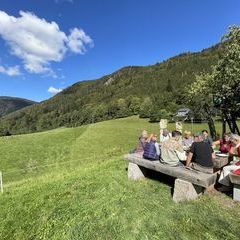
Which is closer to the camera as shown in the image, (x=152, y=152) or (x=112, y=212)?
(x=112, y=212)

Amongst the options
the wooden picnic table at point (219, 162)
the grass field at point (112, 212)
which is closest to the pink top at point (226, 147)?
the wooden picnic table at point (219, 162)

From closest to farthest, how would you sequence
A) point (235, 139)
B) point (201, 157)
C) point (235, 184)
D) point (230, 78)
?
point (235, 184)
point (201, 157)
point (235, 139)
point (230, 78)

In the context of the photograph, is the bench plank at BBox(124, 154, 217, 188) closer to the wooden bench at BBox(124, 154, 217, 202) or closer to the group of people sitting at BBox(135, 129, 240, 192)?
the wooden bench at BBox(124, 154, 217, 202)

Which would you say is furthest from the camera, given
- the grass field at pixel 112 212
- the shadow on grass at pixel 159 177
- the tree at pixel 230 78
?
the tree at pixel 230 78

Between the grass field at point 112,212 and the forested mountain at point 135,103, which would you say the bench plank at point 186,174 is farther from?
the forested mountain at point 135,103

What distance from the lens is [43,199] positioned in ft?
26.1

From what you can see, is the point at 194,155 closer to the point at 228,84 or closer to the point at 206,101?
the point at 228,84

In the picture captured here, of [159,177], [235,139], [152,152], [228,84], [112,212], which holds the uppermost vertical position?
[228,84]

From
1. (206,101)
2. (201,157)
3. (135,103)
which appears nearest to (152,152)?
(201,157)

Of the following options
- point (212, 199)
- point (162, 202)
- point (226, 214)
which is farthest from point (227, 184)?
point (162, 202)

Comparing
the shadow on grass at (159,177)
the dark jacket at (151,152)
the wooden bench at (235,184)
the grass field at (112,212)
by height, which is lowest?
the grass field at (112,212)

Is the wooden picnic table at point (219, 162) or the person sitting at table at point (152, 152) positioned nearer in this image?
the wooden picnic table at point (219, 162)

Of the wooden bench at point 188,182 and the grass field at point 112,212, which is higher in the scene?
the wooden bench at point 188,182

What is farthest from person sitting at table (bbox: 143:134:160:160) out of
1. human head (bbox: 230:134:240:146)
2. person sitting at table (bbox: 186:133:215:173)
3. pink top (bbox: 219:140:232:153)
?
pink top (bbox: 219:140:232:153)
